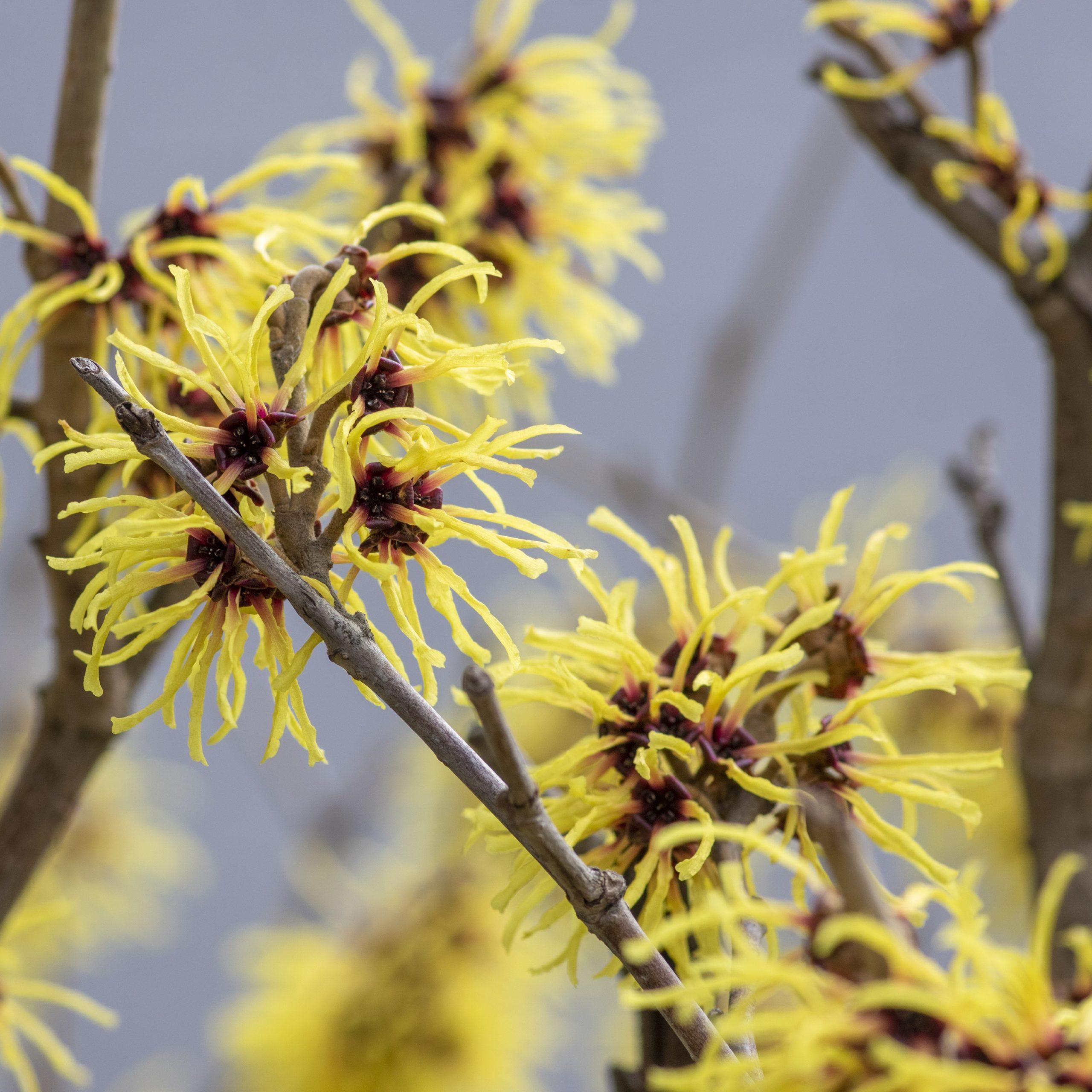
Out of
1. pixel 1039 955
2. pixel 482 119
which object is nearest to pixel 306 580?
pixel 1039 955

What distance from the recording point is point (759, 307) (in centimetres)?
91

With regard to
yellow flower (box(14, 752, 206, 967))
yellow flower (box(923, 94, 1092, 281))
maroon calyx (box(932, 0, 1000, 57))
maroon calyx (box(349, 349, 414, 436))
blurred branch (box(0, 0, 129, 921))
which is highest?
maroon calyx (box(932, 0, 1000, 57))

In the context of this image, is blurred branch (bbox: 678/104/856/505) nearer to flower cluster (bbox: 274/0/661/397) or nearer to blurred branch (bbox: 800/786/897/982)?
flower cluster (bbox: 274/0/661/397)

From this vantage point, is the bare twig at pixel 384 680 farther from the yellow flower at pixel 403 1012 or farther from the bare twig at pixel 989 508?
the yellow flower at pixel 403 1012

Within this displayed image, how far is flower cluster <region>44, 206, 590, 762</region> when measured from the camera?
303 millimetres

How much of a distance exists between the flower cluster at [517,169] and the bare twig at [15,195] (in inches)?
6.2

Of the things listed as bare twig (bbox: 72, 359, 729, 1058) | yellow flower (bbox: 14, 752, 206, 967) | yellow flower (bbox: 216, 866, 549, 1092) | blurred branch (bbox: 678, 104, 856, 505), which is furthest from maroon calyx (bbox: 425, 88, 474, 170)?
yellow flower (bbox: 14, 752, 206, 967)

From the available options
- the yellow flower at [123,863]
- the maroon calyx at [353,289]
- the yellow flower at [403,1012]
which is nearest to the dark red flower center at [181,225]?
the maroon calyx at [353,289]

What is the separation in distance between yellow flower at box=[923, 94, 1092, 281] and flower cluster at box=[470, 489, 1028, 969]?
1.06 feet

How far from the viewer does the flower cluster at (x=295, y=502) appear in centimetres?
30

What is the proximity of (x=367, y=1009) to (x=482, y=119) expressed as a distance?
0.64 meters

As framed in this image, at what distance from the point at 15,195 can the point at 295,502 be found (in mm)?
250

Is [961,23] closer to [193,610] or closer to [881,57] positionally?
[881,57]

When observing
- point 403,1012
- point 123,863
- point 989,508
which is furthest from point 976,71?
point 123,863
